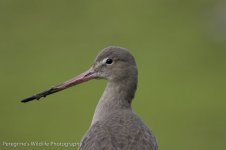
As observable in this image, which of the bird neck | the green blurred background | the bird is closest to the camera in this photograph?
the bird

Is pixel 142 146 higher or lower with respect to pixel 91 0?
lower

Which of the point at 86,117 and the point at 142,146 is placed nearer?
the point at 142,146

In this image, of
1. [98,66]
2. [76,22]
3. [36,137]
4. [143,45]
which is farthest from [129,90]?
[76,22]

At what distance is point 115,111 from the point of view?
7586 mm

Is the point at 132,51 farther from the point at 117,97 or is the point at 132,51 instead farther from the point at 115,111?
the point at 115,111

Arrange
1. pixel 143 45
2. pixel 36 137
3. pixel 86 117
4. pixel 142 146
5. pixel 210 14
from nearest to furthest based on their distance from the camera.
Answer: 1. pixel 142 146
2. pixel 36 137
3. pixel 86 117
4. pixel 143 45
5. pixel 210 14

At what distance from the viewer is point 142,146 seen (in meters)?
7.03

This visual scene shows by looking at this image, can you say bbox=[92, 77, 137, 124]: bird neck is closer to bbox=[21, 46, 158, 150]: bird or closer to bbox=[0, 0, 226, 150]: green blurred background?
bbox=[21, 46, 158, 150]: bird

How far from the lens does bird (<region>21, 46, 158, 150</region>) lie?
7023mm

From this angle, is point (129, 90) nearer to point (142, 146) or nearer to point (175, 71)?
point (142, 146)

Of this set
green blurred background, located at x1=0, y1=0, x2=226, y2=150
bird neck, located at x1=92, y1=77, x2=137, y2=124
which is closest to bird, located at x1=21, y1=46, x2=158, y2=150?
bird neck, located at x1=92, y1=77, x2=137, y2=124

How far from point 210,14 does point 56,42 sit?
2705 mm

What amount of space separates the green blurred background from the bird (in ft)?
12.4

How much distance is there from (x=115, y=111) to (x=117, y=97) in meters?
0.22
